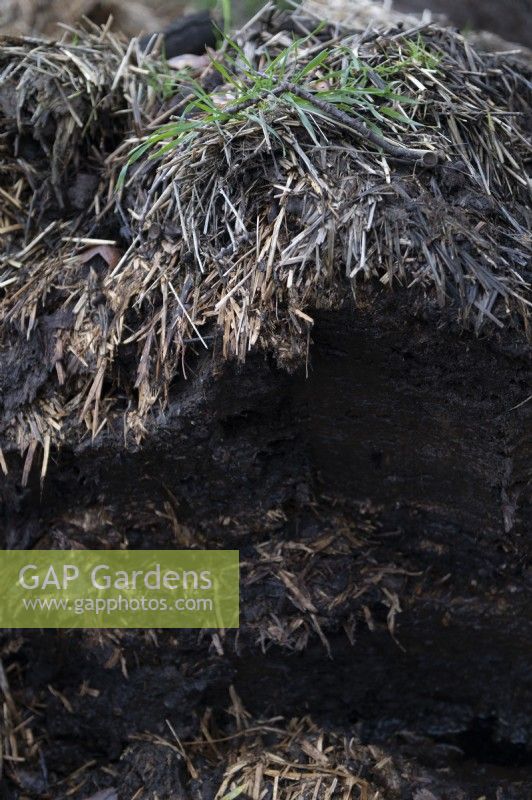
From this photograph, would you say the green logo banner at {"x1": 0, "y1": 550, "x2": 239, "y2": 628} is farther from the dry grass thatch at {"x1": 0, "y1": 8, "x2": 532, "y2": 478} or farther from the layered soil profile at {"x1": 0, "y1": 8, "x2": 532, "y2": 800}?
the dry grass thatch at {"x1": 0, "y1": 8, "x2": 532, "y2": 478}

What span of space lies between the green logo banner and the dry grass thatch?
45cm

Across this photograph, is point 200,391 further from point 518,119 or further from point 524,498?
point 518,119

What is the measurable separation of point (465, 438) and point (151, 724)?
1.37 meters

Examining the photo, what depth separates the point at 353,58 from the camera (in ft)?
7.56

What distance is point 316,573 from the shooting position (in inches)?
97.3

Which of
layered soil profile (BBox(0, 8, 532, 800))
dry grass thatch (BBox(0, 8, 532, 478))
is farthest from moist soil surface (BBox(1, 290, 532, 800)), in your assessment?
dry grass thatch (BBox(0, 8, 532, 478))

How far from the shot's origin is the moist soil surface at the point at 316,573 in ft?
7.31

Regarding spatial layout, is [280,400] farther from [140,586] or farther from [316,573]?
[140,586]

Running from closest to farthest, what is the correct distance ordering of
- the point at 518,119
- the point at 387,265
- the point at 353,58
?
the point at 387,265, the point at 353,58, the point at 518,119

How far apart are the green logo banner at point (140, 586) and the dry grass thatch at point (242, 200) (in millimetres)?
448

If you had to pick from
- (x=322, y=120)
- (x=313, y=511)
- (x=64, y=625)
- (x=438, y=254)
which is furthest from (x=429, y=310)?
(x=64, y=625)

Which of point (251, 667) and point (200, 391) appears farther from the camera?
point (251, 667)

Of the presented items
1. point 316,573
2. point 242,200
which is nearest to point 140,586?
point 316,573

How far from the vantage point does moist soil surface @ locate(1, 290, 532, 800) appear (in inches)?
87.7
